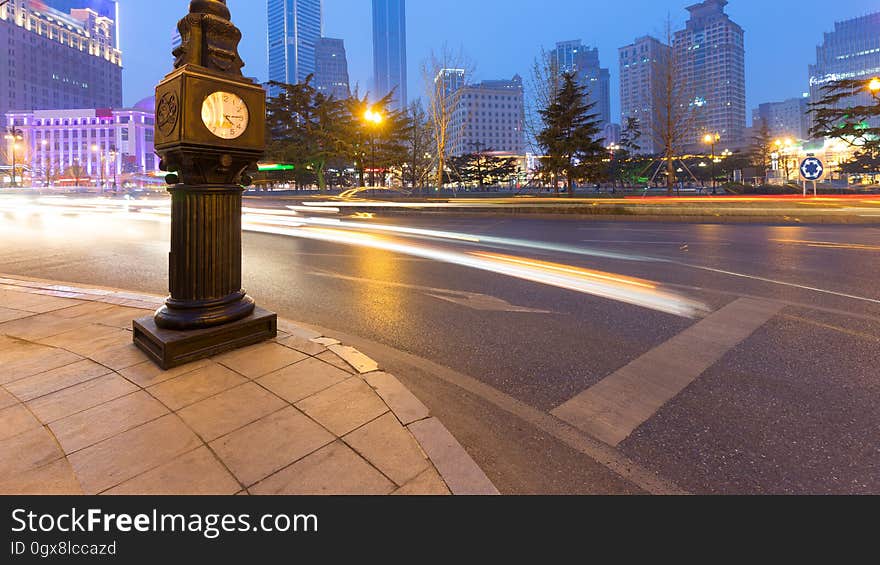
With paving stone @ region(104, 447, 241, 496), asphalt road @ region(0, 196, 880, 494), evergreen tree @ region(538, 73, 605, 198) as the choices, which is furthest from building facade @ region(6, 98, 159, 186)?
paving stone @ region(104, 447, 241, 496)

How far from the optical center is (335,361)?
3.88m

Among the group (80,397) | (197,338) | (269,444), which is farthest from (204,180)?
(269,444)

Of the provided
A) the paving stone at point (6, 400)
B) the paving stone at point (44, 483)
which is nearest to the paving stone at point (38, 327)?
the paving stone at point (6, 400)

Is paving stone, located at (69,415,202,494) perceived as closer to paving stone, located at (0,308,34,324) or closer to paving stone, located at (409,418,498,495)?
paving stone, located at (409,418,498,495)

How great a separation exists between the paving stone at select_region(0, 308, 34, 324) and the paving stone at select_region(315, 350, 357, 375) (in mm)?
3706

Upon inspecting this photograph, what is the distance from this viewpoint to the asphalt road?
2639mm

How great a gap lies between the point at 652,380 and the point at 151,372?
149 inches

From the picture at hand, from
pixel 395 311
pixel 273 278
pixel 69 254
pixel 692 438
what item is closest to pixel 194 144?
pixel 395 311

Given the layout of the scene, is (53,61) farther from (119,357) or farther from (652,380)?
(652,380)

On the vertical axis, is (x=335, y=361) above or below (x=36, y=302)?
below

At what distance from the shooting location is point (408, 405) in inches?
123

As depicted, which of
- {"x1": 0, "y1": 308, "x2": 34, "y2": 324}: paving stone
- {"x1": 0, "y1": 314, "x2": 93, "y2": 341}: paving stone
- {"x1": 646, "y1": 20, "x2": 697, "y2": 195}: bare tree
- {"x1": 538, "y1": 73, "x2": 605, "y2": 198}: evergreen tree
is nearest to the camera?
{"x1": 0, "y1": 314, "x2": 93, "y2": 341}: paving stone

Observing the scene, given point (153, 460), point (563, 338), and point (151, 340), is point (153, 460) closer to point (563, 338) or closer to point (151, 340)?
point (151, 340)
